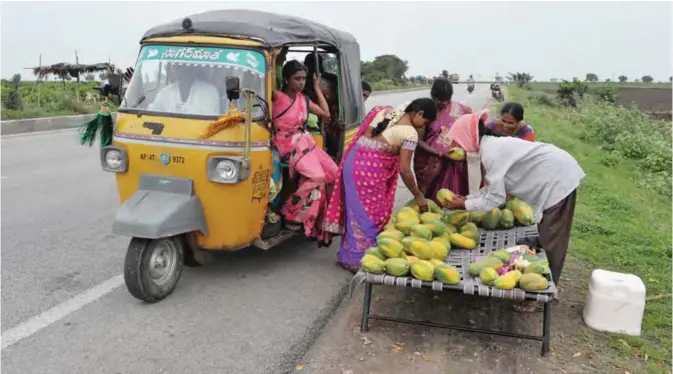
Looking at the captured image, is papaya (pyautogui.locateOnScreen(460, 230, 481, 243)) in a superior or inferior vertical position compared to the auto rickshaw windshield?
inferior

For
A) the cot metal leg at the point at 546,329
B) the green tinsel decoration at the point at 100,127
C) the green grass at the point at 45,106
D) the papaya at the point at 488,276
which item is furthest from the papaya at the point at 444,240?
the green grass at the point at 45,106

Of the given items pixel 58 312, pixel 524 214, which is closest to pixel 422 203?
pixel 524 214

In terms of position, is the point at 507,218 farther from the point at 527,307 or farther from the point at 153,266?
the point at 153,266

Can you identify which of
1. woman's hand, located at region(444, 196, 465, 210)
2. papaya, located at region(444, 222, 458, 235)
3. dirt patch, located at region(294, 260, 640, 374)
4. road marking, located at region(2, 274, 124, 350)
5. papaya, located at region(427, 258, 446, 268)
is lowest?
road marking, located at region(2, 274, 124, 350)

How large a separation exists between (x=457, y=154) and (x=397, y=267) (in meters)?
1.79

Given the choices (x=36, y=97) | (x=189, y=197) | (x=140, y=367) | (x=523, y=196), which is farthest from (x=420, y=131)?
(x=36, y=97)

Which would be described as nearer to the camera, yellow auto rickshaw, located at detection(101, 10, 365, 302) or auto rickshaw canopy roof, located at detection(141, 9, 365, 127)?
yellow auto rickshaw, located at detection(101, 10, 365, 302)

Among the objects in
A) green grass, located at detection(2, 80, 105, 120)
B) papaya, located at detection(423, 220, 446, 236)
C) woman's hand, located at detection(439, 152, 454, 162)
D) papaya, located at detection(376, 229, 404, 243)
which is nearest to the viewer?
papaya, located at detection(376, 229, 404, 243)

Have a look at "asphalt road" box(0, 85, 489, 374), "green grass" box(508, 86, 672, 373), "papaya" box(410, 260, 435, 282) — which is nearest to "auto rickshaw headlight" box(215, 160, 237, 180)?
"asphalt road" box(0, 85, 489, 374)

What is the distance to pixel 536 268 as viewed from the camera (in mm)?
4125

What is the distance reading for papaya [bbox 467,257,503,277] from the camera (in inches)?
165

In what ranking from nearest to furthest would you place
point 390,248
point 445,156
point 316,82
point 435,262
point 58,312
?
point 435,262
point 390,248
point 58,312
point 445,156
point 316,82

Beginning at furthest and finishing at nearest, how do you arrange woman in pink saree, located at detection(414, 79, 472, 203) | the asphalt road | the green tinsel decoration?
1. woman in pink saree, located at detection(414, 79, 472, 203)
2. the green tinsel decoration
3. the asphalt road

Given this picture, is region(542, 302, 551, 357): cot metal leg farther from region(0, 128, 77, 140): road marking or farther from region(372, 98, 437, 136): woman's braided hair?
region(0, 128, 77, 140): road marking
